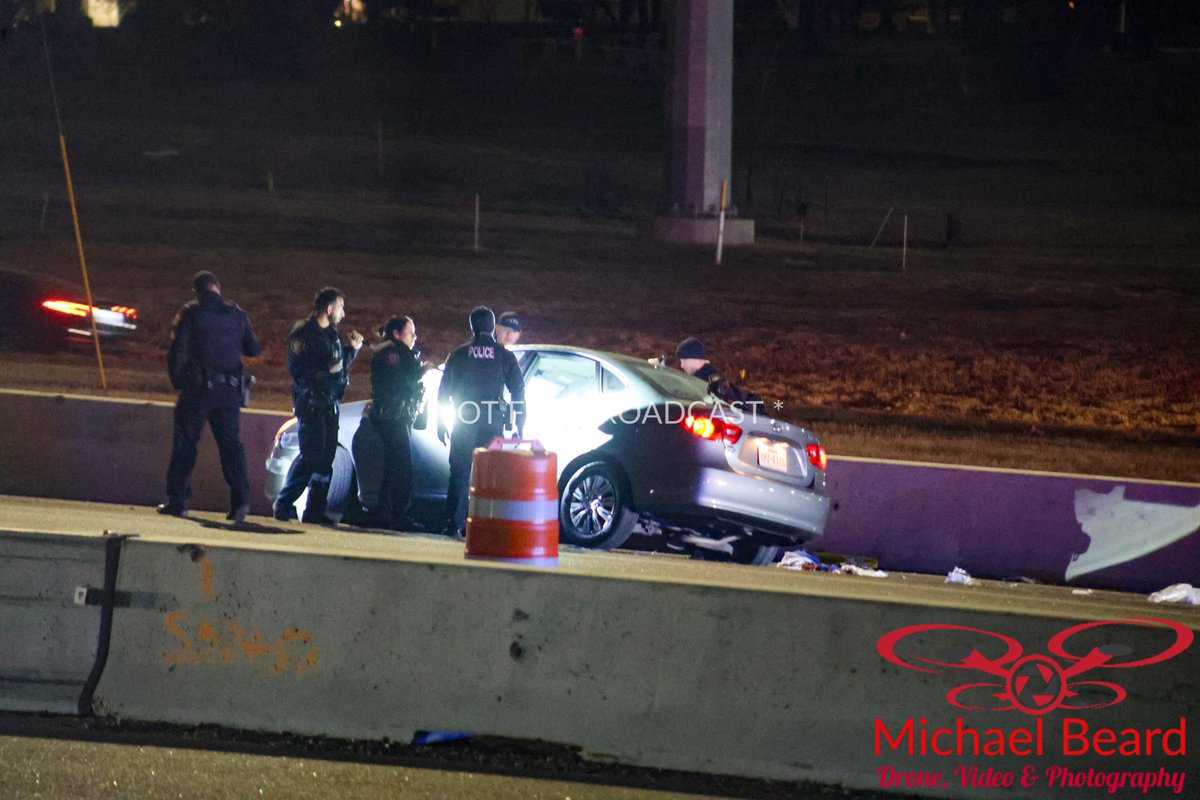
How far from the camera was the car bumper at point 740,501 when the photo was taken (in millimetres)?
11555

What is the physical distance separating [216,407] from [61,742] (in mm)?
5224

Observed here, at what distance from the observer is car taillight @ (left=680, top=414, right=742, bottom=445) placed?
11.6 m

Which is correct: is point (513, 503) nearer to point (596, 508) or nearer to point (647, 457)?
point (647, 457)

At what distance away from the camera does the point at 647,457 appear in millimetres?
11727

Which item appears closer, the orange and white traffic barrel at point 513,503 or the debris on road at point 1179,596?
the orange and white traffic barrel at point 513,503

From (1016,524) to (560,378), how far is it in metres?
3.65

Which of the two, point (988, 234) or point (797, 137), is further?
point (797, 137)

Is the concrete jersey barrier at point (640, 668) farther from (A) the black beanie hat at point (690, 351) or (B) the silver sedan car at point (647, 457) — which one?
(A) the black beanie hat at point (690, 351)

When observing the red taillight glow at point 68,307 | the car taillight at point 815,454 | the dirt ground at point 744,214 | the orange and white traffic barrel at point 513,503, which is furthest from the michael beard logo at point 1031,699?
the red taillight glow at point 68,307

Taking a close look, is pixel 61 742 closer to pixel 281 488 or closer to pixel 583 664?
pixel 583 664

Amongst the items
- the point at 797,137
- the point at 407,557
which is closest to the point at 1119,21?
the point at 797,137

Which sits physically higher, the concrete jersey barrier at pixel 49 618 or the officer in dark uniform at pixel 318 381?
the officer in dark uniform at pixel 318 381

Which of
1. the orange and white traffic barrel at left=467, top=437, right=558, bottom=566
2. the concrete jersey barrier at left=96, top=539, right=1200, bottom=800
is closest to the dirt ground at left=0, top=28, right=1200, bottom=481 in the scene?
the orange and white traffic barrel at left=467, top=437, right=558, bottom=566

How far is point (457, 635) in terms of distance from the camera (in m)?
7.08
